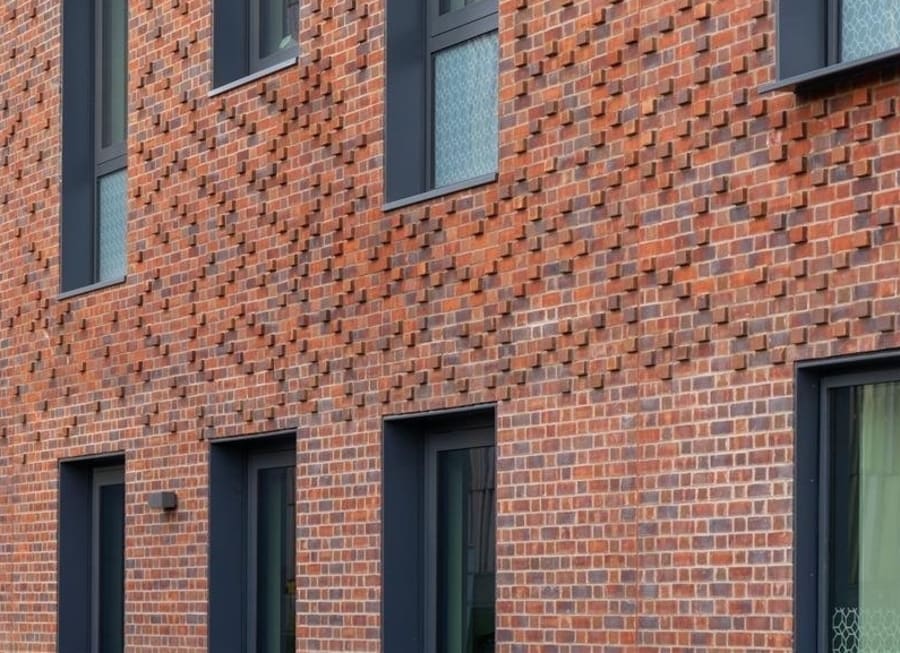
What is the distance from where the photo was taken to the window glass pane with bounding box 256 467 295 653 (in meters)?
14.0

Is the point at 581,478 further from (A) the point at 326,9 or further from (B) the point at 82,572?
(B) the point at 82,572

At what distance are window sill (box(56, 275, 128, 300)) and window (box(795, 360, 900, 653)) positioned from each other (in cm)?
681

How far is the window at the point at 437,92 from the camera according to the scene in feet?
41.3

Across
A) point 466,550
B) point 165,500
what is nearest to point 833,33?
point 466,550

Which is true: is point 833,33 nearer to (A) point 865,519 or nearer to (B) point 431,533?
(A) point 865,519

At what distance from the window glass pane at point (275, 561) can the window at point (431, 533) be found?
1437 millimetres

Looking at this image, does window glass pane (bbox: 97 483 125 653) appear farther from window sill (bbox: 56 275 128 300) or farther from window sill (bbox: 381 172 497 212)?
window sill (bbox: 381 172 497 212)

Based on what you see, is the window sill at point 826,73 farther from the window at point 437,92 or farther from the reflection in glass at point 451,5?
the reflection in glass at point 451,5

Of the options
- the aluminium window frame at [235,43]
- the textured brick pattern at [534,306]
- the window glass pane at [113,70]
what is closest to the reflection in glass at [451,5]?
the textured brick pattern at [534,306]

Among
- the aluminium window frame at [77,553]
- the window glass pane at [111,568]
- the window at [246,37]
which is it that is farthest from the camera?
the aluminium window frame at [77,553]

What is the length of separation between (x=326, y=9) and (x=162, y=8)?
218 centimetres

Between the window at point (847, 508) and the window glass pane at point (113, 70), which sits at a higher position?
the window glass pane at point (113, 70)

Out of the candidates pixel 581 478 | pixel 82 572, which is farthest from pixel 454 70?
pixel 82 572

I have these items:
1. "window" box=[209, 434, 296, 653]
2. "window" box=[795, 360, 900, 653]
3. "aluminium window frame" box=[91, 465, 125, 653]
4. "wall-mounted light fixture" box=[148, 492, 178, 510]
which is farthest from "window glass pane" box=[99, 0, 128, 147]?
"window" box=[795, 360, 900, 653]
